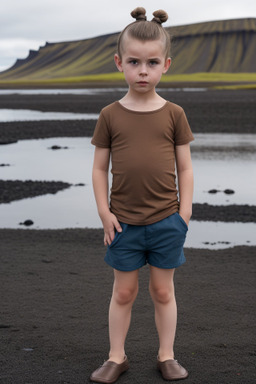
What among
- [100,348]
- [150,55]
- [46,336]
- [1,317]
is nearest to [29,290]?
[1,317]

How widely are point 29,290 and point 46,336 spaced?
1.08 meters

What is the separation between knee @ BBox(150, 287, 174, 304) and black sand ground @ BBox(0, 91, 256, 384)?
48 cm

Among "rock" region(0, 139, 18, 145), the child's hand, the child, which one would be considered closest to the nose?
the child

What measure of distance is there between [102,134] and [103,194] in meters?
0.33

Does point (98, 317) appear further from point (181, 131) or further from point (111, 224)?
point (181, 131)

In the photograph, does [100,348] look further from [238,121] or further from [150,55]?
[238,121]

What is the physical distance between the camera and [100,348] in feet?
13.8

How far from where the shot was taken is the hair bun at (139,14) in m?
3.41

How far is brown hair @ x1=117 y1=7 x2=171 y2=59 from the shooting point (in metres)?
3.33

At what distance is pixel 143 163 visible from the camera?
11.1 feet

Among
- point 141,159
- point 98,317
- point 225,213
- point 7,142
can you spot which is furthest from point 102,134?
point 7,142

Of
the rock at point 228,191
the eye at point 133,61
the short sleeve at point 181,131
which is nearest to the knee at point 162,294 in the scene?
the short sleeve at point 181,131

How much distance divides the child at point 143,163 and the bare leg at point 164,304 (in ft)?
0.04

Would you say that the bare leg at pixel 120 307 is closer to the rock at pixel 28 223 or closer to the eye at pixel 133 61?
the eye at pixel 133 61
